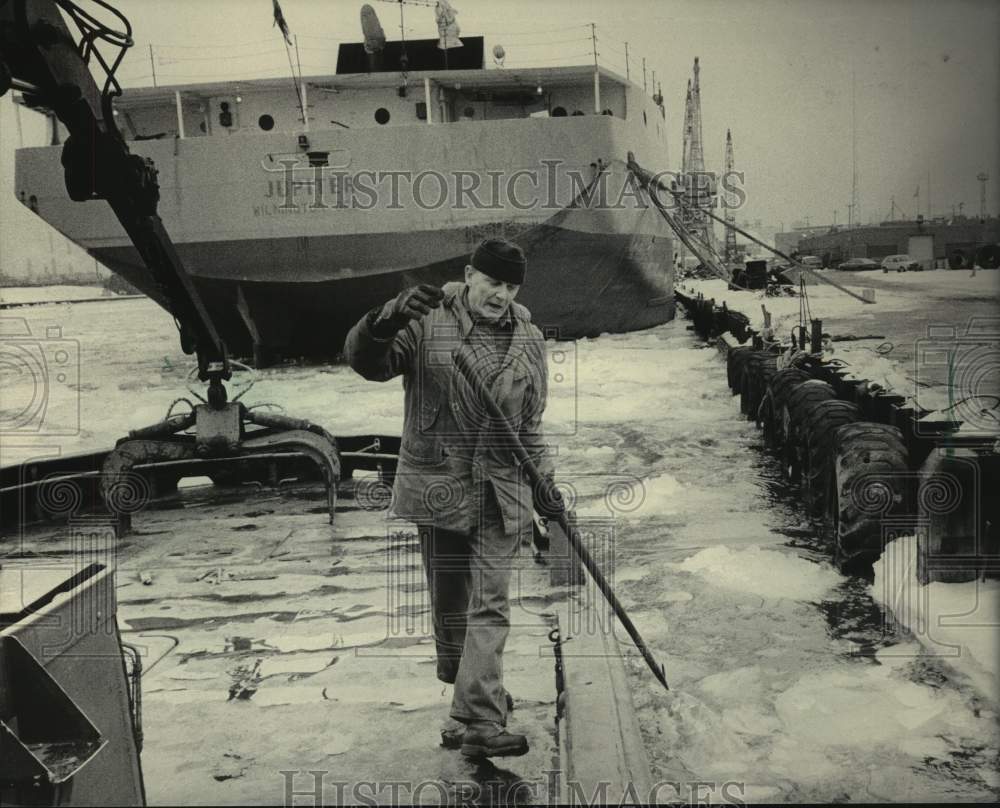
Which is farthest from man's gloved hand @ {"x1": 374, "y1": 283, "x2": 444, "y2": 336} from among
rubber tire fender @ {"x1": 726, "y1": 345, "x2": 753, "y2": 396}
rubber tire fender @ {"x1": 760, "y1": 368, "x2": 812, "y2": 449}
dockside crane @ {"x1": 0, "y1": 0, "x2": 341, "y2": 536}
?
rubber tire fender @ {"x1": 726, "y1": 345, "x2": 753, "y2": 396}

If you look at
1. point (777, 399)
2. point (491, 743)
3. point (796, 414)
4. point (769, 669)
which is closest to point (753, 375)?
point (777, 399)

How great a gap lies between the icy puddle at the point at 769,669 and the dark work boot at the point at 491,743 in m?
0.54

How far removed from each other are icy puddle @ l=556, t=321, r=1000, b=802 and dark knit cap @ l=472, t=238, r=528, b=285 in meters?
1.75

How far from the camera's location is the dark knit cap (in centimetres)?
310

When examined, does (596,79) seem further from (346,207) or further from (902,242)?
(902,242)

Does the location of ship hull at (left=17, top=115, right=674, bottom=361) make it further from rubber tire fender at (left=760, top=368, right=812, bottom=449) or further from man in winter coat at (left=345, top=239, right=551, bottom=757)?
man in winter coat at (left=345, top=239, right=551, bottom=757)

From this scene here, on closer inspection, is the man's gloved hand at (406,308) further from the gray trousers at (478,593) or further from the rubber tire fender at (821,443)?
the rubber tire fender at (821,443)

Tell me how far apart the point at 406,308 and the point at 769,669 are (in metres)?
2.51

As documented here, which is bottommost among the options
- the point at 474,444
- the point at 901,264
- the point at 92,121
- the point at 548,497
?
the point at 548,497

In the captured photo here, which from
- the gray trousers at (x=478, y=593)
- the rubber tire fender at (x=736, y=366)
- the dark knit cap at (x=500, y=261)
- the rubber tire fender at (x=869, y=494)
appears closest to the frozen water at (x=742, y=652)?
the rubber tire fender at (x=869, y=494)

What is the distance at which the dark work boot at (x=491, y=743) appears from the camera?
10.0ft

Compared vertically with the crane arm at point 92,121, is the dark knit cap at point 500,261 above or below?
below

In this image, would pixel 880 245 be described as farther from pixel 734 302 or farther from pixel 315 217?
pixel 315 217

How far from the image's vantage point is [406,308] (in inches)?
117
